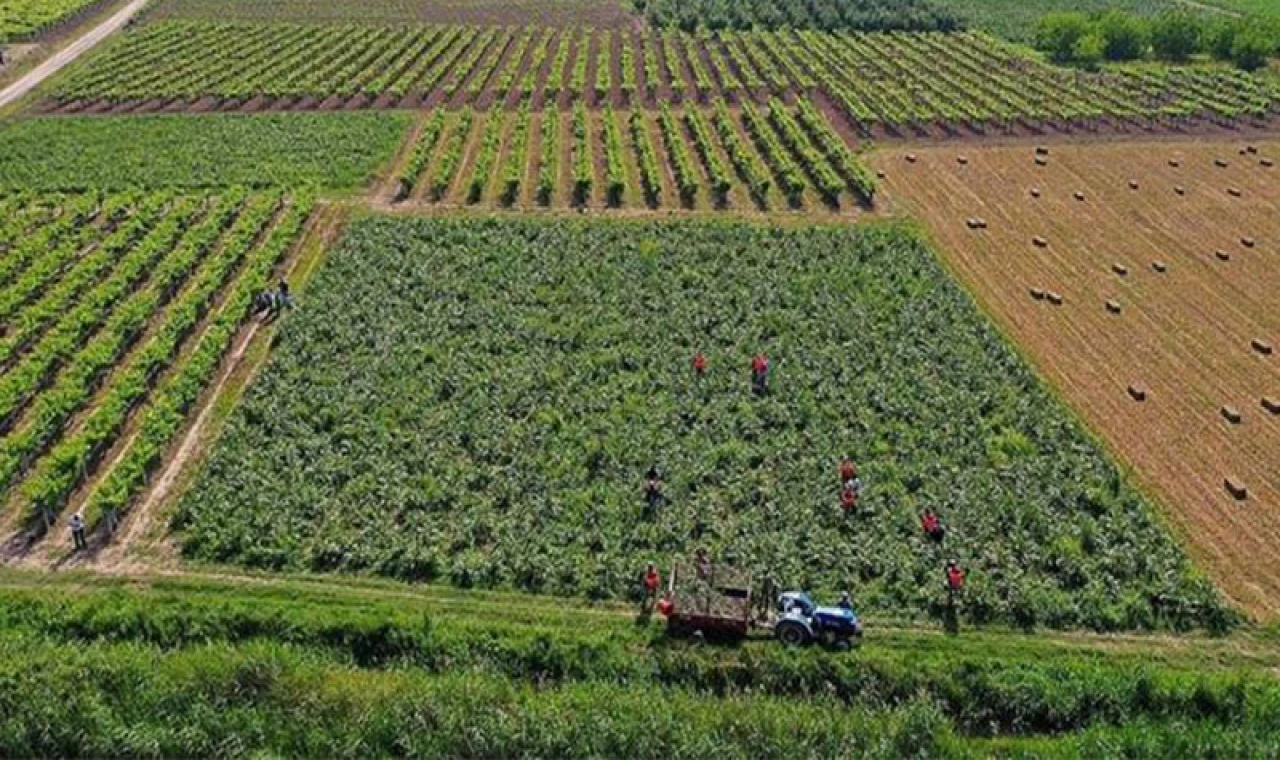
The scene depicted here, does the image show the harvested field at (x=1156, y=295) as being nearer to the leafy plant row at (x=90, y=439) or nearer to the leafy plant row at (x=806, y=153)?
the leafy plant row at (x=806, y=153)

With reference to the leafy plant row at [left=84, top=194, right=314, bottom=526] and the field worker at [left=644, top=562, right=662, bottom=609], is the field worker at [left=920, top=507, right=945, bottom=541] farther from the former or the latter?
the leafy plant row at [left=84, top=194, right=314, bottom=526]

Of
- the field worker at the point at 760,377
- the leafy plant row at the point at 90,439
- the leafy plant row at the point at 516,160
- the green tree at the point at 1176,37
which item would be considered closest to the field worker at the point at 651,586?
the field worker at the point at 760,377

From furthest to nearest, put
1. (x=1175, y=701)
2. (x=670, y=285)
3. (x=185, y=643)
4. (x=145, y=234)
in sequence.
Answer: (x=145, y=234), (x=670, y=285), (x=185, y=643), (x=1175, y=701)

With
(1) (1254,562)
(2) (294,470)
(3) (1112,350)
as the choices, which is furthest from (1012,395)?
(2) (294,470)

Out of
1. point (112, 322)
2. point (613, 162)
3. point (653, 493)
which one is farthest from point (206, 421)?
point (613, 162)

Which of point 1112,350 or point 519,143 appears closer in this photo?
point 1112,350

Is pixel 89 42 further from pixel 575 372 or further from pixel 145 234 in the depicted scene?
pixel 575 372
